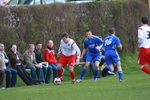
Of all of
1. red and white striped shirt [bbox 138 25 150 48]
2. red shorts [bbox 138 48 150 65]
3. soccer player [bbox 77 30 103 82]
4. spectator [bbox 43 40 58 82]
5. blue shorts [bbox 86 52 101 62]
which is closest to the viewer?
red shorts [bbox 138 48 150 65]

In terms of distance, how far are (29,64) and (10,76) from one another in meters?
1.56

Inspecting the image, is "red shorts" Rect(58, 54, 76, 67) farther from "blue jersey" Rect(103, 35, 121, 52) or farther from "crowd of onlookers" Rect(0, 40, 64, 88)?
"crowd of onlookers" Rect(0, 40, 64, 88)

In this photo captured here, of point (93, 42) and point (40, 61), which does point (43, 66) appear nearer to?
point (40, 61)

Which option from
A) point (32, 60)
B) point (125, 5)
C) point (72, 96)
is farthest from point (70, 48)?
point (125, 5)

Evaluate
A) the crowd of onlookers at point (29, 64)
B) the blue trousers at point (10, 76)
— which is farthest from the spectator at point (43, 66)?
the blue trousers at point (10, 76)

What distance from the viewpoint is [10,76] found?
22.8 meters

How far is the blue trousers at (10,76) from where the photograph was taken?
2258cm

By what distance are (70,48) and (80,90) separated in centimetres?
437

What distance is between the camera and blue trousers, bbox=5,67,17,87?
889 inches

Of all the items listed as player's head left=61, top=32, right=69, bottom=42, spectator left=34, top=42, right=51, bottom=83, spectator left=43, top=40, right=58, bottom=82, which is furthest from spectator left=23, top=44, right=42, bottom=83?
player's head left=61, top=32, right=69, bottom=42

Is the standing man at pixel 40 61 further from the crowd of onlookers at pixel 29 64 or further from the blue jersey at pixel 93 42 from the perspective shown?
the blue jersey at pixel 93 42

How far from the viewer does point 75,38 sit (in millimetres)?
28969

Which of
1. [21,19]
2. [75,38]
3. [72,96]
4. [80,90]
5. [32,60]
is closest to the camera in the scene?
[72,96]

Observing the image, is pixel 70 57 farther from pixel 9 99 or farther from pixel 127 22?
pixel 127 22
